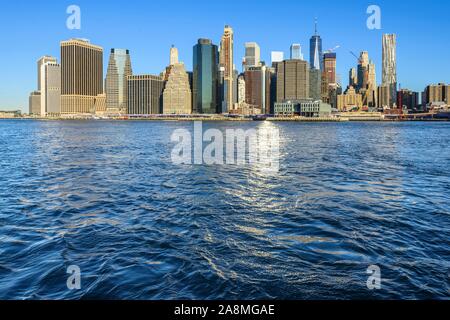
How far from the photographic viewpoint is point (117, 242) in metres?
17.0

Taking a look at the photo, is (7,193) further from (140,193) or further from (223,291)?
Result: (223,291)

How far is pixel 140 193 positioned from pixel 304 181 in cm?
1345

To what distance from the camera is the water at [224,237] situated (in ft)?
41.6

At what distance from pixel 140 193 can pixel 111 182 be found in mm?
6081

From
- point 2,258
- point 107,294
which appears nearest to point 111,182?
point 2,258

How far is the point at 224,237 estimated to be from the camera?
17.8 m

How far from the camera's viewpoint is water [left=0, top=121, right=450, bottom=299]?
12.7 m

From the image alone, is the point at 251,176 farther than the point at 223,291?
Yes

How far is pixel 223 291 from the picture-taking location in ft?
40.3
